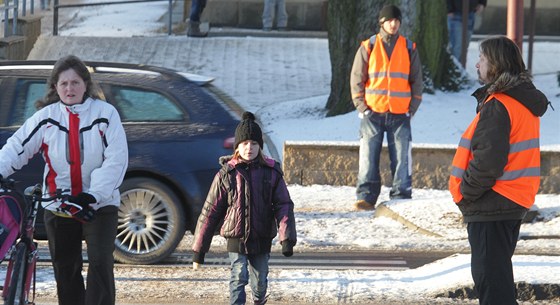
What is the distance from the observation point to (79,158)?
6473 mm

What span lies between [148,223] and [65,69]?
Answer: 10.8 feet

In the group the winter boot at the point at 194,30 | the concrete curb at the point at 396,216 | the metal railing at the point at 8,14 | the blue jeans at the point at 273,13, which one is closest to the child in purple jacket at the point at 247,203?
the concrete curb at the point at 396,216

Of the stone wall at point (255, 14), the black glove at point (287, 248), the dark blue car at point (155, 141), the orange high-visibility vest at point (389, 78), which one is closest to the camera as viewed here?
the black glove at point (287, 248)

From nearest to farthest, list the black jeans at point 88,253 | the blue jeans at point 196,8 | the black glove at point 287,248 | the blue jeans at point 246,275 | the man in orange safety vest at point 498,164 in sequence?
1. the man in orange safety vest at point 498,164
2. the black jeans at point 88,253
3. the black glove at point 287,248
4. the blue jeans at point 246,275
5. the blue jeans at point 196,8

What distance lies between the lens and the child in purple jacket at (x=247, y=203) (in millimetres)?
7098

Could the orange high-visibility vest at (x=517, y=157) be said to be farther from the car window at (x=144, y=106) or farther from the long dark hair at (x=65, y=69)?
the car window at (x=144, y=106)

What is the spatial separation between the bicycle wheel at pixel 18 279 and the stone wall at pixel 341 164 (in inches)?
281

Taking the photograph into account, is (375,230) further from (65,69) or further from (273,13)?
(273,13)

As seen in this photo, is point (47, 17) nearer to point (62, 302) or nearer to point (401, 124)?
point (401, 124)

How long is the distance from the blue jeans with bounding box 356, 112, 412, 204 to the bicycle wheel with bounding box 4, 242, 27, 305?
6.36m

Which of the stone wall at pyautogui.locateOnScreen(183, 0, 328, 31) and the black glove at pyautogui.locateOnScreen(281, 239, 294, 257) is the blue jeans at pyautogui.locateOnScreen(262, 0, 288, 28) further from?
the black glove at pyautogui.locateOnScreen(281, 239, 294, 257)

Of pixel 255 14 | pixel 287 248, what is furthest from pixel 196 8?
pixel 287 248

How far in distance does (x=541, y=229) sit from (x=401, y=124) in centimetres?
185

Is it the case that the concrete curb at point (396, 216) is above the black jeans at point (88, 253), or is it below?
below
